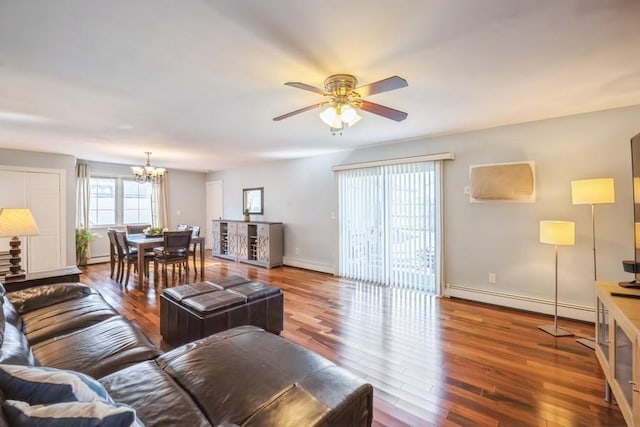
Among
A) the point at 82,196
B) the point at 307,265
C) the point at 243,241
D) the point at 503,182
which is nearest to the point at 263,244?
the point at 243,241

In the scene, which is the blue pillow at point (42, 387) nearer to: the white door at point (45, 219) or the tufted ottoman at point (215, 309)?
the tufted ottoman at point (215, 309)

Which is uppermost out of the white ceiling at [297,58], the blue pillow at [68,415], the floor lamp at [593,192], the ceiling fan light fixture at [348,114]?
the white ceiling at [297,58]

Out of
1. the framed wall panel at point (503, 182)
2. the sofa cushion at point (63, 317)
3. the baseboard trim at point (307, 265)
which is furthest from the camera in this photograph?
the baseboard trim at point (307, 265)

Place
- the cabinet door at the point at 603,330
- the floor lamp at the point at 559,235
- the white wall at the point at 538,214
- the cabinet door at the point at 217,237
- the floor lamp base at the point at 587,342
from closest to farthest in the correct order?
1. the cabinet door at the point at 603,330
2. the floor lamp base at the point at 587,342
3. the floor lamp at the point at 559,235
4. the white wall at the point at 538,214
5. the cabinet door at the point at 217,237

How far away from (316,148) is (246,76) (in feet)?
9.33

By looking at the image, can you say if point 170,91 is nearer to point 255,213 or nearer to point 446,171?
point 446,171

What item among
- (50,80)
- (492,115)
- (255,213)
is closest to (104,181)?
(255,213)

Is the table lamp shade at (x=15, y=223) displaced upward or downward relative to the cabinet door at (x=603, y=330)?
upward

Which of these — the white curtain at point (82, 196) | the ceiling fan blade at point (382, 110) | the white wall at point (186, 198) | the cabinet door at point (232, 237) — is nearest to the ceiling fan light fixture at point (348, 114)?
the ceiling fan blade at point (382, 110)

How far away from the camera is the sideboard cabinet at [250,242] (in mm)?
6102

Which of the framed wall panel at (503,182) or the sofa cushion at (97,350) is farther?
the framed wall panel at (503,182)

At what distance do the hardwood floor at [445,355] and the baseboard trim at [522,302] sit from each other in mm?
117

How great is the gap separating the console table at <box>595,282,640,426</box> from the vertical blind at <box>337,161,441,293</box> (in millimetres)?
2073

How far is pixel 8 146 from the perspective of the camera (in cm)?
486
